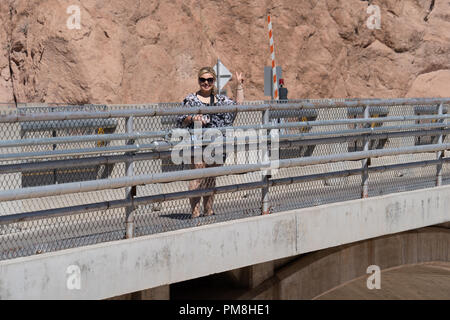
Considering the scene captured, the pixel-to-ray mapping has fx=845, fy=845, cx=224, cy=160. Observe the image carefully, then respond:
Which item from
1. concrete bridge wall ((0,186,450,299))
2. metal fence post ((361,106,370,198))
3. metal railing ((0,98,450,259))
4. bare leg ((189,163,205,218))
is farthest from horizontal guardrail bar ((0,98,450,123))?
concrete bridge wall ((0,186,450,299))

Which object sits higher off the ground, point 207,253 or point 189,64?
point 189,64

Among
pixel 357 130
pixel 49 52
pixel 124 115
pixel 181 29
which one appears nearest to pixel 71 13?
pixel 49 52

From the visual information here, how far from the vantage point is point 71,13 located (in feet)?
73.0

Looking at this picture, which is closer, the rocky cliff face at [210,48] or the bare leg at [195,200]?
the bare leg at [195,200]

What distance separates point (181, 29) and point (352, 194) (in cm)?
1673

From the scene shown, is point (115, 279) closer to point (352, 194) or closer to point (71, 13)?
point (352, 194)

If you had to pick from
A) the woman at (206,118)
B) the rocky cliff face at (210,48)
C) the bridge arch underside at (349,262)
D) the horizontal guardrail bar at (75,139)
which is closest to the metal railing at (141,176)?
the horizontal guardrail bar at (75,139)

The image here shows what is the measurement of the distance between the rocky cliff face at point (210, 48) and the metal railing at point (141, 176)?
13.1 meters

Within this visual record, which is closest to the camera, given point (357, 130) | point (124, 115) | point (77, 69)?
point (124, 115)

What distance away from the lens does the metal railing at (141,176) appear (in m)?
5.85

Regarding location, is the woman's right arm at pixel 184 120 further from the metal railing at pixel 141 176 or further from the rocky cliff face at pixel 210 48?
the rocky cliff face at pixel 210 48

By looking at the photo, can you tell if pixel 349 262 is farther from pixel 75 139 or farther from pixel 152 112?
pixel 75 139

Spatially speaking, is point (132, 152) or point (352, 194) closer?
point (132, 152)

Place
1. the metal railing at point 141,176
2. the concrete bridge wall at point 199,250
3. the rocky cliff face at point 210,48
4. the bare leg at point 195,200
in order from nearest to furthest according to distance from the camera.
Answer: the concrete bridge wall at point 199,250 → the metal railing at point 141,176 → the bare leg at point 195,200 → the rocky cliff face at point 210,48
